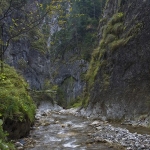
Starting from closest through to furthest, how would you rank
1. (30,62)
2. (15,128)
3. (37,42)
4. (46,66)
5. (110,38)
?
(15,128), (110,38), (30,62), (37,42), (46,66)

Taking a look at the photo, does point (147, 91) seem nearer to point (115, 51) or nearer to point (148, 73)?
Answer: point (148, 73)

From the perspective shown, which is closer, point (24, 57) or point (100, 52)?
point (100, 52)

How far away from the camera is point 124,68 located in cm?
1609

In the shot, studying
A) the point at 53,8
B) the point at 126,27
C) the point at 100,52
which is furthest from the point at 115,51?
the point at 53,8

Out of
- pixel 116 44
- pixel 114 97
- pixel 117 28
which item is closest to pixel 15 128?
pixel 114 97

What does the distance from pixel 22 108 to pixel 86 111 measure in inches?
407

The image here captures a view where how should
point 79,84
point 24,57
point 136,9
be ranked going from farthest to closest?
point 79,84 → point 24,57 → point 136,9

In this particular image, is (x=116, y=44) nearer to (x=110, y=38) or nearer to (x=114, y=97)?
(x=110, y=38)

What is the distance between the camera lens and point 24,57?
43.8m

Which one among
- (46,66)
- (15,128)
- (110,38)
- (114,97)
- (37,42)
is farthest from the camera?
(46,66)

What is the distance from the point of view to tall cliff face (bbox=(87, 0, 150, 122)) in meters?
14.0

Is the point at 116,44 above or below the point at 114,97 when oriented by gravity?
above

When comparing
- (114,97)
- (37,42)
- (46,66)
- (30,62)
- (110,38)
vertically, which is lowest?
(114,97)

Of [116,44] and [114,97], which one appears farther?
[116,44]
